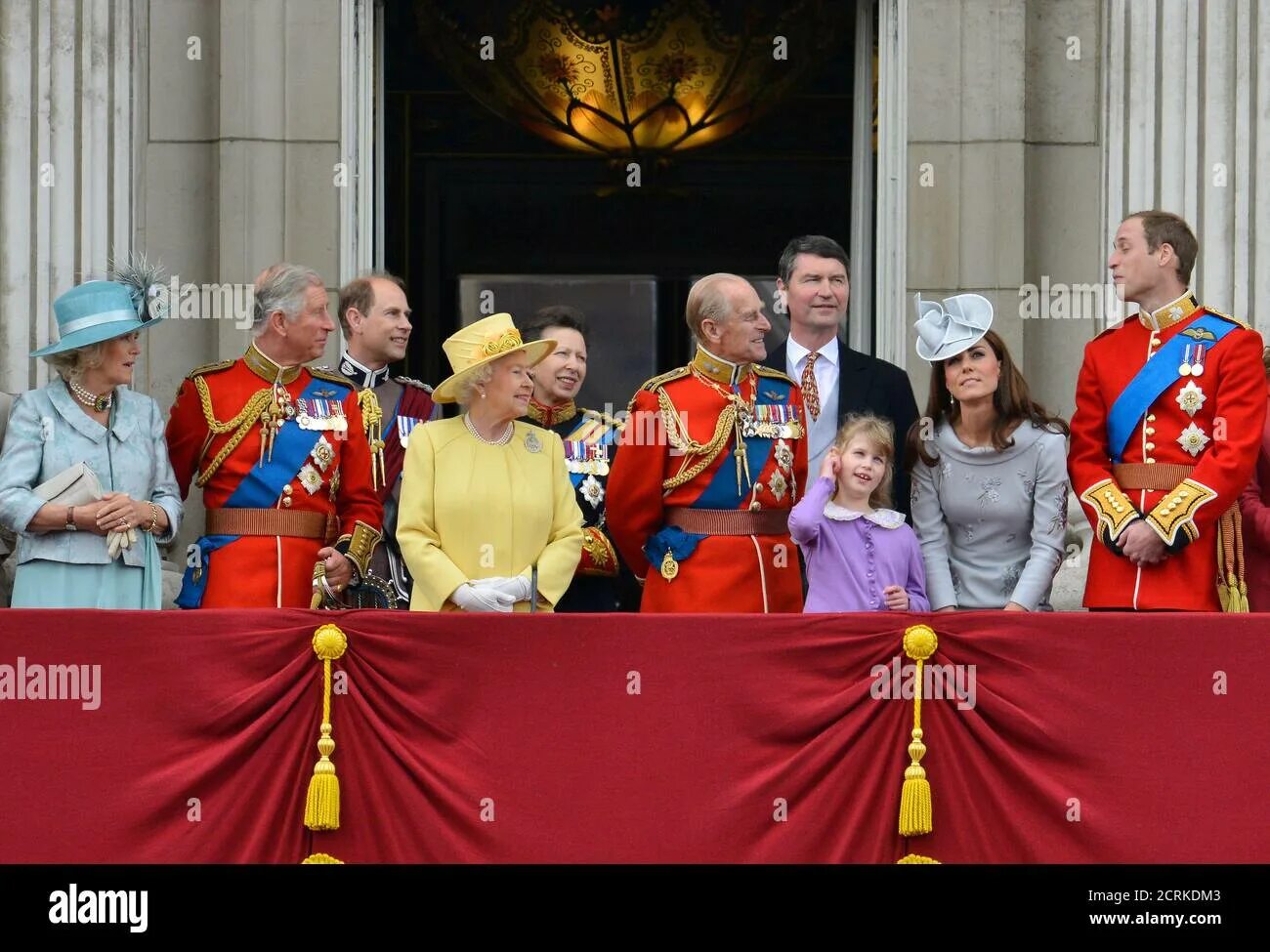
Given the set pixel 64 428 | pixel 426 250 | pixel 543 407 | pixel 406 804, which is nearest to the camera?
pixel 406 804

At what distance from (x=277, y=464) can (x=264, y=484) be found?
0.28 ft

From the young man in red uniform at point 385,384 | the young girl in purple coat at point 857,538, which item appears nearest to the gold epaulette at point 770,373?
the young girl in purple coat at point 857,538

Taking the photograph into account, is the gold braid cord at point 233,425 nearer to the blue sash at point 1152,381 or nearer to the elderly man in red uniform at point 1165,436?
the elderly man in red uniform at point 1165,436

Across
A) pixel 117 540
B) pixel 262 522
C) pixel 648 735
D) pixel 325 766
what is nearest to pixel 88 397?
pixel 117 540

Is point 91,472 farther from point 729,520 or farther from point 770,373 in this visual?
point 770,373

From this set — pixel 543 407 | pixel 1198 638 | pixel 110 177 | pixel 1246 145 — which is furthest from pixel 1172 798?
pixel 110 177

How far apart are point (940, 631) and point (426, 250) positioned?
7.72 m

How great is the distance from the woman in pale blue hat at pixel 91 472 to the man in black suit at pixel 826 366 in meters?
2.34

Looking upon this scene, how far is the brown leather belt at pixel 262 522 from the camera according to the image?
8.12 metres

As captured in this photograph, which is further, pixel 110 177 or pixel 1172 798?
pixel 110 177

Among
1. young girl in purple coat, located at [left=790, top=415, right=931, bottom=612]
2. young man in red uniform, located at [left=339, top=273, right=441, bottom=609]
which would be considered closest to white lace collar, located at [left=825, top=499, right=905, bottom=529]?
young girl in purple coat, located at [left=790, top=415, right=931, bottom=612]

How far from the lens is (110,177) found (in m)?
10.7

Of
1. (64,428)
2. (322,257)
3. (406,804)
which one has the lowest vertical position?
(406,804)

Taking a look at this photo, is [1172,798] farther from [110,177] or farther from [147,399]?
[110,177]
